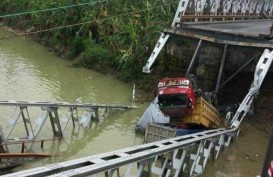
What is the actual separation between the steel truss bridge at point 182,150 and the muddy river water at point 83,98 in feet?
2.31

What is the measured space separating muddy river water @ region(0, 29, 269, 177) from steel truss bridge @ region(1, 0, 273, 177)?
706 mm

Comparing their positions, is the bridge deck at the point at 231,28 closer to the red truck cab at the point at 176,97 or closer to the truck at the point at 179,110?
the truck at the point at 179,110

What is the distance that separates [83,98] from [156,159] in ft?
29.1

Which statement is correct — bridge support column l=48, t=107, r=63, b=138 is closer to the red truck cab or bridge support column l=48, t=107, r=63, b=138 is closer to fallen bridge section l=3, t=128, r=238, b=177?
fallen bridge section l=3, t=128, r=238, b=177

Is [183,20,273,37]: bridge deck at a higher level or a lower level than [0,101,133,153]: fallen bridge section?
higher

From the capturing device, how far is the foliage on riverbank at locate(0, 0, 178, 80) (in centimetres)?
2028

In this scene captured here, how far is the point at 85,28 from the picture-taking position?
24047 mm

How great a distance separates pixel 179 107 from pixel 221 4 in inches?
370

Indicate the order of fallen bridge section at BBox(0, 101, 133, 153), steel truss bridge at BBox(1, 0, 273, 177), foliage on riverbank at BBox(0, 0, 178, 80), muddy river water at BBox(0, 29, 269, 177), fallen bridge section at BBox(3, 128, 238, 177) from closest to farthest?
fallen bridge section at BBox(3, 128, 238, 177) < steel truss bridge at BBox(1, 0, 273, 177) < fallen bridge section at BBox(0, 101, 133, 153) < muddy river water at BBox(0, 29, 269, 177) < foliage on riverbank at BBox(0, 0, 178, 80)

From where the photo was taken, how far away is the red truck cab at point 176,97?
1298 centimetres

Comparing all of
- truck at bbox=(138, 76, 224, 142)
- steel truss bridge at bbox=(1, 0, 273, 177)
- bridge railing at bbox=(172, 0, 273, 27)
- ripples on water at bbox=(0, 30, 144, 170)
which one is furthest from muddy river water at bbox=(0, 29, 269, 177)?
bridge railing at bbox=(172, 0, 273, 27)

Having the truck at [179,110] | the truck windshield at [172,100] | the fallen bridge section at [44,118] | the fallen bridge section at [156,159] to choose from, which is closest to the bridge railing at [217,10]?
the fallen bridge section at [44,118]

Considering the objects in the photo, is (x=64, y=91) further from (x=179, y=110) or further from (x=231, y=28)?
(x=231, y=28)

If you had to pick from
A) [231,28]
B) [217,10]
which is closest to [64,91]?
[231,28]
